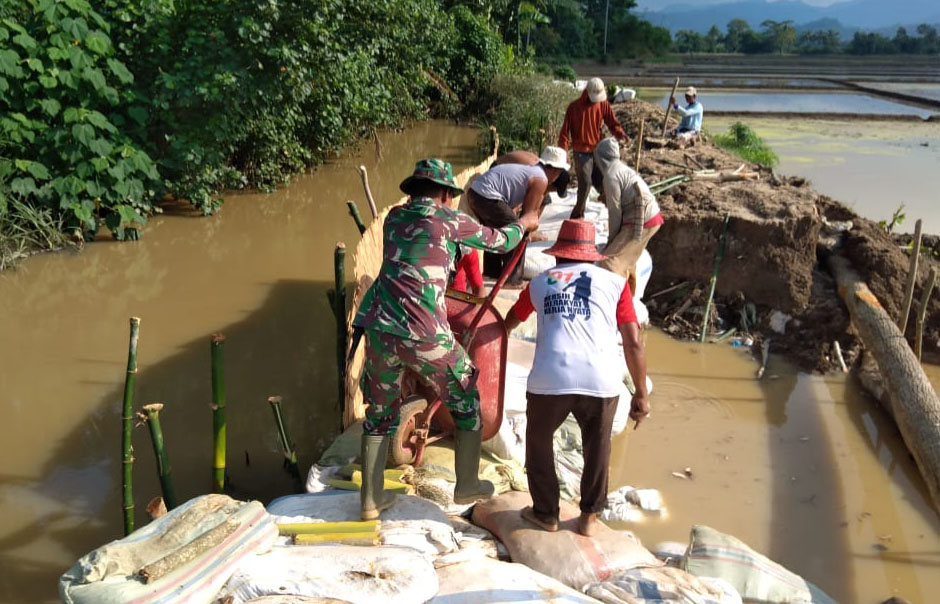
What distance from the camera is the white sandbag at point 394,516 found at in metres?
2.68

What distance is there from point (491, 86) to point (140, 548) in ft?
46.4

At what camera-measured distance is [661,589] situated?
236cm

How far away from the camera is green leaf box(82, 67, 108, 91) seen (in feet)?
20.6

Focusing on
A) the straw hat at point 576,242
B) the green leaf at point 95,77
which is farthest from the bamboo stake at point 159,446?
the green leaf at point 95,77

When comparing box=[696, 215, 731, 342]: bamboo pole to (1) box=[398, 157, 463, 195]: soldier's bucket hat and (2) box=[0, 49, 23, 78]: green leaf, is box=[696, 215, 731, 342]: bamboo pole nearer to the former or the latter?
(1) box=[398, 157, 463, 195]: soldier's bucket hat

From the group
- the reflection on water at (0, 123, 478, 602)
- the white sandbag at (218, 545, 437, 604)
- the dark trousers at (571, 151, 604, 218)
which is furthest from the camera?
the dark trousers at (571, 151, 604, 218)

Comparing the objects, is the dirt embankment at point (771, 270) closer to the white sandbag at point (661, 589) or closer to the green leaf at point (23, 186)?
the white sandbag at point (661, 589)

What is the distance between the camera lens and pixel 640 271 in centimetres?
544

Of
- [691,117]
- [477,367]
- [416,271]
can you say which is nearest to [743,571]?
[477,367]

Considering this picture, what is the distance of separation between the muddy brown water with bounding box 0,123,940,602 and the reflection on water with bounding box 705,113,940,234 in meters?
4.96

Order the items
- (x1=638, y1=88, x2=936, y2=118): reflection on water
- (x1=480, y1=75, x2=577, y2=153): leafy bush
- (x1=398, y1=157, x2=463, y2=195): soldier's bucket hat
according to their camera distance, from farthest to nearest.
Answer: (x1=638, y1=88, x2=936, y2=118): reflection on water
(x1=480, y1=75, x2=577, y2=153): leafy bush
(x1=398, y1=157, x2=463, y2=195): soldier's bucket hat

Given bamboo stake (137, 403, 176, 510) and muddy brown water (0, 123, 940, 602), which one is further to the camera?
muddy brown water (0, 123, 940, 602)

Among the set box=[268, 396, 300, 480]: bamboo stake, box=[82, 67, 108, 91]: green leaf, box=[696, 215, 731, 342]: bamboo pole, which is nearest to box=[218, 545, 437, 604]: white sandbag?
box=[268, 396, 300, 480]: bamboo stake

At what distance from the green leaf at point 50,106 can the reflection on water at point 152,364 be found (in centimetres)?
122
